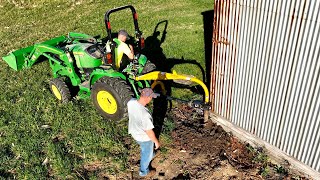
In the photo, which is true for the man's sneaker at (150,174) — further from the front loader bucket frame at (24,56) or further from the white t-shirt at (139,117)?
the front loader bucket frame at (24,56)

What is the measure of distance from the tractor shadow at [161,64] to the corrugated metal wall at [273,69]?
1669 mm

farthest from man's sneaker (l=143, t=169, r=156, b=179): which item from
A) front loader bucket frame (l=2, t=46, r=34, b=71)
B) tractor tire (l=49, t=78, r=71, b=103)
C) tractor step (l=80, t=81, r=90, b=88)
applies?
front loader bucket frame (l=2, t=46, r=34, b=71)

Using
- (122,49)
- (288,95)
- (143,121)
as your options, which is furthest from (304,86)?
(122,49)

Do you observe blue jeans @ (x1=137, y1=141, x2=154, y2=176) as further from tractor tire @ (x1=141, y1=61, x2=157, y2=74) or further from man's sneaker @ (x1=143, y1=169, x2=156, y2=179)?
tractor tire @ (x1=141, y1=61, x2=157, y2=74)

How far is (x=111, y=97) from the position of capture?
721 centimetres

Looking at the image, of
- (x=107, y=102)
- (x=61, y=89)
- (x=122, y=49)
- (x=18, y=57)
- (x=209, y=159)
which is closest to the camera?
(x=209, y=159)

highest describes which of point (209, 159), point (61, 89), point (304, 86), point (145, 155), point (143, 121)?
point (304, 86)

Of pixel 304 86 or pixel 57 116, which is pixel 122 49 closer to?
pixel 57 116

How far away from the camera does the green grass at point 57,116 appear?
6.50 metres

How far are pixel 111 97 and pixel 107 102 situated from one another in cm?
32

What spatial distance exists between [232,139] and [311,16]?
10.1 ft

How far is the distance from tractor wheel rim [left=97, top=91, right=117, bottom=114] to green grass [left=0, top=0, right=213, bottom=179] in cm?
29

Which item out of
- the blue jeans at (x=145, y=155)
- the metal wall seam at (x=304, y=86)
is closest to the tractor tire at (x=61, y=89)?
the blue jeans at (x=145, y=155)

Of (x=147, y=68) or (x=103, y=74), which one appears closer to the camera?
(x=103, y=74)
